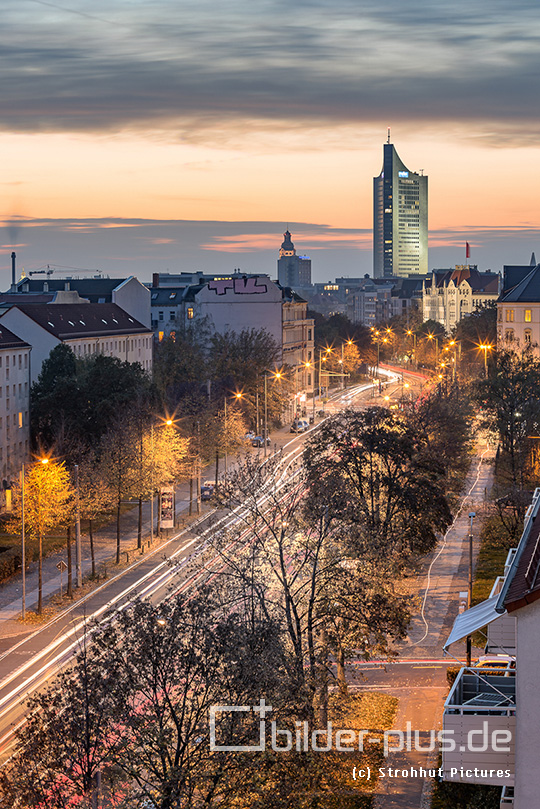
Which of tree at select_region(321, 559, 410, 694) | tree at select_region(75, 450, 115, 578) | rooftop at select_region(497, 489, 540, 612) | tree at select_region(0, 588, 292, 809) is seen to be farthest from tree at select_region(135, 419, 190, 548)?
rooftop at select_region(497, 489, 540, 612)

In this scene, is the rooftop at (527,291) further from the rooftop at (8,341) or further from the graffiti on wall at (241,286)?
the rooftop at (8,341)

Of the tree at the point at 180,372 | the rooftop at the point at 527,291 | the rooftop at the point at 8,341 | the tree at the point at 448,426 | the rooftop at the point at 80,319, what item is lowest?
the tree at the point at 448,426

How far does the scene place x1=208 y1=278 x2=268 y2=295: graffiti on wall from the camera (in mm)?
133375

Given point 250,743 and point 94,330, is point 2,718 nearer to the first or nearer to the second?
point 250,743

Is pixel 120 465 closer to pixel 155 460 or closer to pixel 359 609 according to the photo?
pixel 155 460

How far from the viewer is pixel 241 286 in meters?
135

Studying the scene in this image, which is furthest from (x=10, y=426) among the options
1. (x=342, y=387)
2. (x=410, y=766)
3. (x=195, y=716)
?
(x=342, y=387)

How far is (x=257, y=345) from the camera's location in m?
116

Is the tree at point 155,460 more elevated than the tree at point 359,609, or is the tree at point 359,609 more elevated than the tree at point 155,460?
the tree at point 155,460

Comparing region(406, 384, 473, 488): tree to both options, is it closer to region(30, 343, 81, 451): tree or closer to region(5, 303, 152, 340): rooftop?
region(30, 343, 81, 451): tree

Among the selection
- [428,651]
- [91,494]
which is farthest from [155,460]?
[428,651]

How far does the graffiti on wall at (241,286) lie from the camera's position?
438ft

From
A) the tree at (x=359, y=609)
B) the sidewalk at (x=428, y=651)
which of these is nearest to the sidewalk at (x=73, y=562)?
the sidewalk at (x=428, y=651)

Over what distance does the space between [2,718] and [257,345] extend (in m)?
82.4
